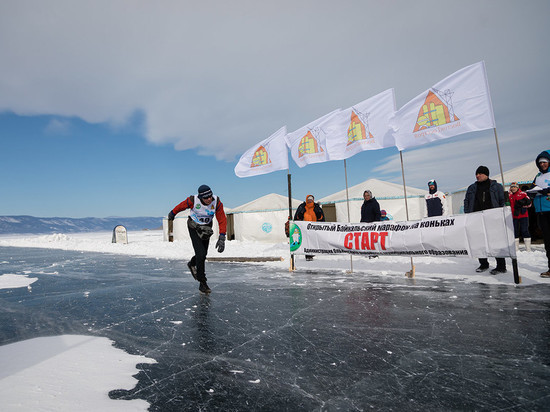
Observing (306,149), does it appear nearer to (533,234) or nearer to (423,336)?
(423,336)

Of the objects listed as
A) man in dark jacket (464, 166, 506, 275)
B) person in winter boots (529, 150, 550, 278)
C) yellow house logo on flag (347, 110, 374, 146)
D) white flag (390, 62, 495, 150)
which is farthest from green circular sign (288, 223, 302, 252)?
person in winter boots (529, 150, 550, 278)

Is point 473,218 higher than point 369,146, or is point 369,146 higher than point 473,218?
point 369,146

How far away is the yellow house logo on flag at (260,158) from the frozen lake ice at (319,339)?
220 inches

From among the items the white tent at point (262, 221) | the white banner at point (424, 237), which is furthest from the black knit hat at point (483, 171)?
the white tent at point (262, 221)

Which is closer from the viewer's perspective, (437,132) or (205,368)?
(205,368)

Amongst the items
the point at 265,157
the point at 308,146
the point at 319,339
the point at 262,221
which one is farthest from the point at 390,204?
the point at 319,339

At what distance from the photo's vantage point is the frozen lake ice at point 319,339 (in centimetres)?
197

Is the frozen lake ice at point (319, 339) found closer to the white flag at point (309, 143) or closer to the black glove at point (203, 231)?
the black glove at point (203, 231)

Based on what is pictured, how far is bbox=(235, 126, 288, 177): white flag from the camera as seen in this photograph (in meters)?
10.2

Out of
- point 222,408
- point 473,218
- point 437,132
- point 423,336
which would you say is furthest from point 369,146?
point 222,408

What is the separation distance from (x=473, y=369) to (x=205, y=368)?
6.39 feet

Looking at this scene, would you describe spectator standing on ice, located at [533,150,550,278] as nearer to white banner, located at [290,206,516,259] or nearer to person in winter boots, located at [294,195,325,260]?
white banner, located at [290,206,516,259]

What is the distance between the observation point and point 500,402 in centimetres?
183

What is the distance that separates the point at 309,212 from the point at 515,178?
40.8ft
